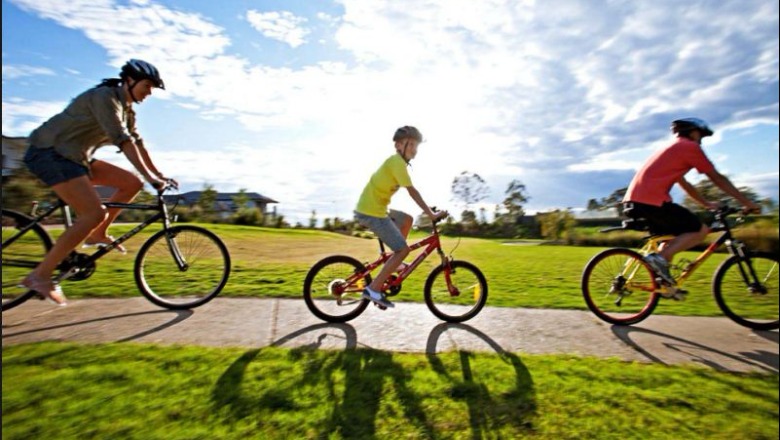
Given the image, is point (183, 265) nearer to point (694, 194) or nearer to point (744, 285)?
point (694, 194)

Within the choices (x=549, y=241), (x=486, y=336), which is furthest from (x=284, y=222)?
(x=486, y=336)

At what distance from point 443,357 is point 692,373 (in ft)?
6.75

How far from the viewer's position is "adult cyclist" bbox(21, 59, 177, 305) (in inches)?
145

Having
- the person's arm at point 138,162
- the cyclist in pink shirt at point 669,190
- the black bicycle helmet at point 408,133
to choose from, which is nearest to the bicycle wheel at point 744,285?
the cyclist in pink shirt at point 669,190

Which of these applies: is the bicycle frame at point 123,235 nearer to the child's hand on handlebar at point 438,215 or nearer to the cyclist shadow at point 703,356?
the child's hand on handlebar at point 438,215

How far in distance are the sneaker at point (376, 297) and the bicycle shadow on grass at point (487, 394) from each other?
0.85 meters

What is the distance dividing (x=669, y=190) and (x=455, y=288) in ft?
9.64

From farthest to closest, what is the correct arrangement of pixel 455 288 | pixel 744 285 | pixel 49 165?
pixel 744 285 < pixel 455 288 < pixel 49 165

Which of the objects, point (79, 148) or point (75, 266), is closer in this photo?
point (79, 148)

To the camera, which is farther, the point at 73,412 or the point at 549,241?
the point at 549,241

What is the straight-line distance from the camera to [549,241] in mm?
23734

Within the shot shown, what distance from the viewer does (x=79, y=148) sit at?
380cm

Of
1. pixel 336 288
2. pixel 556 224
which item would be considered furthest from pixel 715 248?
pixel 556 224

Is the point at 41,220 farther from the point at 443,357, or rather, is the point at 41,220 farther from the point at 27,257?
the point at 443,357
